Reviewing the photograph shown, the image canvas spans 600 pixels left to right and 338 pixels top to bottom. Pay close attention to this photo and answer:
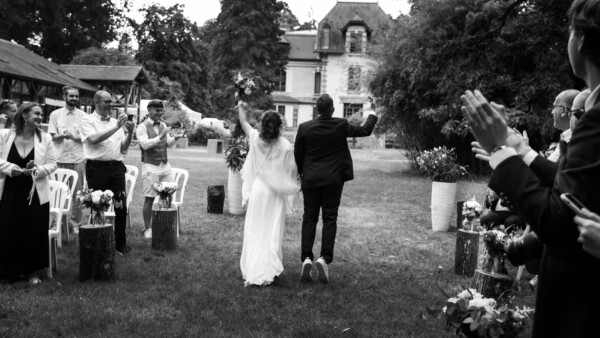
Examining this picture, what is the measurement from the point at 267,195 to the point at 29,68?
75.9ft

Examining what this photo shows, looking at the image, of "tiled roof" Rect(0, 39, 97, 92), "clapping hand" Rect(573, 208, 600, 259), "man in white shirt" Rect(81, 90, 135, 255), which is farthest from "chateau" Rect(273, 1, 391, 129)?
"clapping hand" Rect(573, 208, 600, 259)

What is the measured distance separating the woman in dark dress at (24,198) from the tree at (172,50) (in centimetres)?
4341

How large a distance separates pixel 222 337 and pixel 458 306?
228 centimetres

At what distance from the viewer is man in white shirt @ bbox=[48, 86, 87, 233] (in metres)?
7.88

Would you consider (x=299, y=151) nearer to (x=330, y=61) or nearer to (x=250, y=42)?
(x=250, y=42)

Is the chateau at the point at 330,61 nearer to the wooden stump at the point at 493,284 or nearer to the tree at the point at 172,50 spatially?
the tree at the point at 172,50

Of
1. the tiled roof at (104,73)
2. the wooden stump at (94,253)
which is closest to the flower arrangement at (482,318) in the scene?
the wooden stump at (94,253)

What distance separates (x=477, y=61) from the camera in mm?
17375

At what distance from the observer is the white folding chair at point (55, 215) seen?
599 cm

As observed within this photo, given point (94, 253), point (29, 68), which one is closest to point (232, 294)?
point (94, 253)

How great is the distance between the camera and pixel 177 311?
4.95m

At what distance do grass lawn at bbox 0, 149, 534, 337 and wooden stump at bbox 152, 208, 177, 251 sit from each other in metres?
0.17

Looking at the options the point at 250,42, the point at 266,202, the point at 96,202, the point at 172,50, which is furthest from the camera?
the point at 172,50

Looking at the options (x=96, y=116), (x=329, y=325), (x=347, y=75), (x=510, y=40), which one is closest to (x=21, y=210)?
(x=96, y=116)
